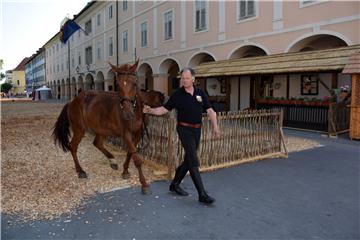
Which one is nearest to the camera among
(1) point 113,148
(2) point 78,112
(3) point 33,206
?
(3) point 33,206

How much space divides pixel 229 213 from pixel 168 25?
66.7 feet

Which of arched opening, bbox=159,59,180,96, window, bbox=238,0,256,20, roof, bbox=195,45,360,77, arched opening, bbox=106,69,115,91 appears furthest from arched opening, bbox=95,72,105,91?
window, bbox=238,0,256,20

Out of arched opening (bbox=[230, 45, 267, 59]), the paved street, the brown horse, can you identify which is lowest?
the paved street

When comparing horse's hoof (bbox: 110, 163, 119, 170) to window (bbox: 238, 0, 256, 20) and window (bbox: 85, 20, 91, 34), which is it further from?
window (bbox: 85, 20, 91, 34)

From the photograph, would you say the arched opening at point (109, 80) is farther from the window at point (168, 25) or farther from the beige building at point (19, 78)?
the beige building at point (19, 78)

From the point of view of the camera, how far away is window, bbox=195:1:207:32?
61.0 feet

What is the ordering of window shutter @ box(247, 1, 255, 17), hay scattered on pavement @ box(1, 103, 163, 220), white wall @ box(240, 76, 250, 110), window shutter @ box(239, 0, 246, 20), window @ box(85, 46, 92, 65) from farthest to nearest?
window @ box(85, 46, 92, 65) → white wall @ box(240, 76, 250, 110) → window shutter @ box(239, 0, 246, 20) → window shutter @ box(247, 1, 255, 17) → hay scattered on pavement @ box(1, 103, 163, 220)

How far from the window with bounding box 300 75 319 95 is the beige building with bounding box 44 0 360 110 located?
6 cm

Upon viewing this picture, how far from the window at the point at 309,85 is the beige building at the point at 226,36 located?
64mm

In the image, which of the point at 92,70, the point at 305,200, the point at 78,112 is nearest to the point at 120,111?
the point at 78,112

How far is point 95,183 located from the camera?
5.12m

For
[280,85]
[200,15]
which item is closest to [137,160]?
[280,85]

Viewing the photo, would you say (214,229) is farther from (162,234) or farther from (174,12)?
(174,12)

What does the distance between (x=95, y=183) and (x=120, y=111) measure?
1.28 metres
